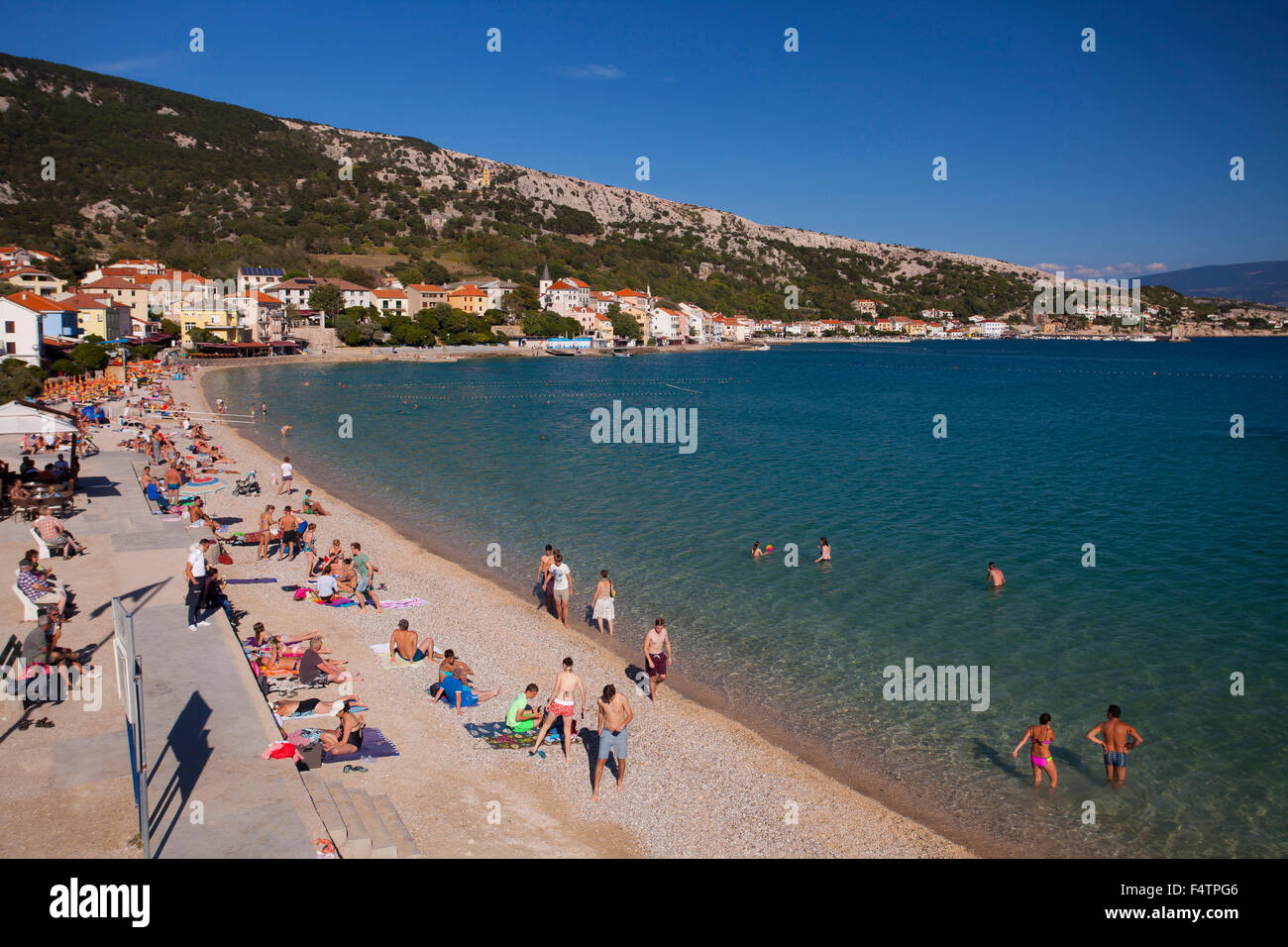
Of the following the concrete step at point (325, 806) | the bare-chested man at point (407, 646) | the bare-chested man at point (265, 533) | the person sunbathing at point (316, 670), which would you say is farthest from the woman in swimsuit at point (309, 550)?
the concrete step at point (325, 806)

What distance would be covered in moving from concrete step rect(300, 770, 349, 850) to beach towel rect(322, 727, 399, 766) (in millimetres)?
1076

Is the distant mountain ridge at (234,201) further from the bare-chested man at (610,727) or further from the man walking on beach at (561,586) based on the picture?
the bare-chested man at (610,727)

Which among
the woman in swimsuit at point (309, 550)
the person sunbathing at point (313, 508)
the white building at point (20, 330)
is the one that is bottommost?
the woman in swimsuit at point (309, 550)

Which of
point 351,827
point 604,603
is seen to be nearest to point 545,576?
point 604,603

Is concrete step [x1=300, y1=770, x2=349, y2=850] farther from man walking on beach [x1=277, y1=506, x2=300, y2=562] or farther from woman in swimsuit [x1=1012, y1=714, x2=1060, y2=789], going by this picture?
man walking on beach [x1=277, y1=506, x2=300, y2=562]

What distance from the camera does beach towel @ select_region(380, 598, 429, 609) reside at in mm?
15249

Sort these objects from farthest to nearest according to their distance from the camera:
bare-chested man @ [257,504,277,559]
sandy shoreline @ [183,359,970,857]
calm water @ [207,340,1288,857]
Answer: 1. bare-chested man @ [257,504,277,559]
2. calm water @ [207,340,1288,857]
3. sandy shoreline @ [183,359,970,857]

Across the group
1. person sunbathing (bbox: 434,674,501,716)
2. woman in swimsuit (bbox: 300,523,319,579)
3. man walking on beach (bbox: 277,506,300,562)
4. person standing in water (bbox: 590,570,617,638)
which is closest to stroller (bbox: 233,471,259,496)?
woman in swimsuit (bbox: 300,523,319,579)

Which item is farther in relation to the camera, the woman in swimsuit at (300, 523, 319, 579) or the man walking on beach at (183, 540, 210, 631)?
the woman in swimsuit at (300, 523, 319, 579)

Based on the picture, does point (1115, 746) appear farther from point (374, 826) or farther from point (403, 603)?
point (403, 603)

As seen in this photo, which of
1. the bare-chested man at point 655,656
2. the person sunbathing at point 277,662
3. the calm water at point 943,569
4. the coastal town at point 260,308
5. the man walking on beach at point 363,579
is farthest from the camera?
the coastal town at point 260,308

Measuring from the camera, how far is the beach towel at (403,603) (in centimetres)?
1525

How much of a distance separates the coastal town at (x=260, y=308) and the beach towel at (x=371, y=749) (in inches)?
1852
